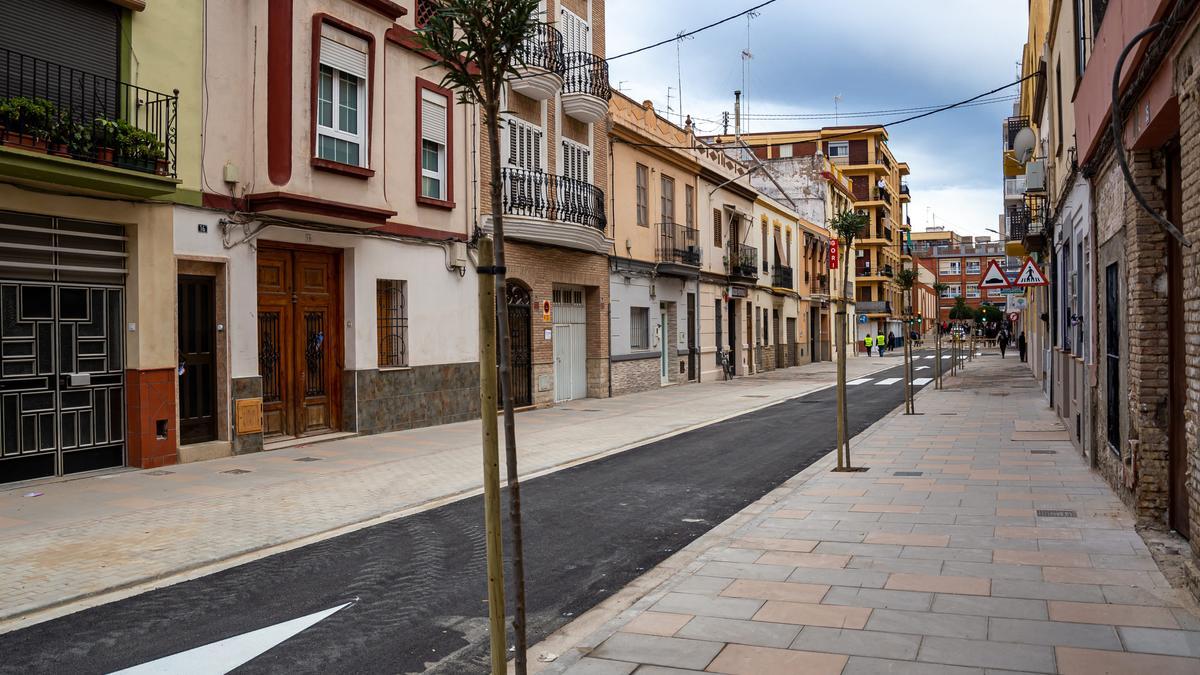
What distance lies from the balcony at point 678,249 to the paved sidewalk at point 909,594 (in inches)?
688

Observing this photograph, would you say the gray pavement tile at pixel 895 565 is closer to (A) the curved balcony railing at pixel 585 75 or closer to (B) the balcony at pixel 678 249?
(A) the curved balcony railing at pixel 585 75

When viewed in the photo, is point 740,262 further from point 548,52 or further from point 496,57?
point 496,57

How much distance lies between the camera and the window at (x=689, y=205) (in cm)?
2891

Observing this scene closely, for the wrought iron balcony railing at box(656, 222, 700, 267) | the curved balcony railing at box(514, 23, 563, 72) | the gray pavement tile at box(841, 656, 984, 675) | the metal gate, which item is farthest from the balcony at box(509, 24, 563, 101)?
the gray pavement tile at box(841, 656, 984, 675)

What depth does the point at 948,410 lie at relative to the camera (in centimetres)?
1889

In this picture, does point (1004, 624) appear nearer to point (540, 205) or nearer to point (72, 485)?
point (72, 485)

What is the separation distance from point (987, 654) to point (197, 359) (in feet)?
36.6

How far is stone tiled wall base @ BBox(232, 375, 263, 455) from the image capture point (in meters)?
12.7

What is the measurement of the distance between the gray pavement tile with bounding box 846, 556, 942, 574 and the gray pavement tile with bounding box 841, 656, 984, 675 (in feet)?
6.00

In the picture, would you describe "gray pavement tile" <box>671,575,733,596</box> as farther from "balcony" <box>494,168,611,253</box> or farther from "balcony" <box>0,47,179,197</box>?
"balcony" <box>494,168,611,253</box>

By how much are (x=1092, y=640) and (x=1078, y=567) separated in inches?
64.4

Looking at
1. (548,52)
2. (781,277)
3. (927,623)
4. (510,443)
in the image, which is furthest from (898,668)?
(781,277)

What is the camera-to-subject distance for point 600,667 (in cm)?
438

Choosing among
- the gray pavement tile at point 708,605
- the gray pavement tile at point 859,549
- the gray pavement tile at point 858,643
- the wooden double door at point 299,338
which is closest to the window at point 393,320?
the wooden double door at point 299,338
